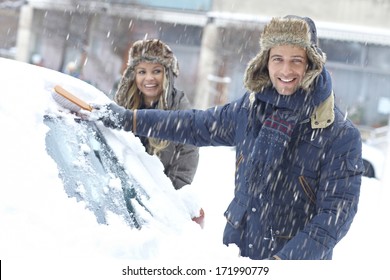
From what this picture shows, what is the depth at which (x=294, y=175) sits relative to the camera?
130 inches

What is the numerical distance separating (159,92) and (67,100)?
5.50 ft

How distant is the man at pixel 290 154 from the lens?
3219 mm

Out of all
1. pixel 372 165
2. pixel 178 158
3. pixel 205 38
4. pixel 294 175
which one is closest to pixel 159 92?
pixel 178 158

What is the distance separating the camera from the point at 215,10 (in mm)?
27766

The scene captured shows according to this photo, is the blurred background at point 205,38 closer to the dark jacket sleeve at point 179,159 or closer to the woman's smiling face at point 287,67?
the dark jacket sleeve at point 179,159

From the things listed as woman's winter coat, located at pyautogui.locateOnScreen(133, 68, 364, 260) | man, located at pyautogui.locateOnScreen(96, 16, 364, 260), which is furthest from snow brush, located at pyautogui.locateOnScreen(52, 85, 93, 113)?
woman's winter coat, located at pyautogui.locateOnScreen(133, 68, 364, 260)

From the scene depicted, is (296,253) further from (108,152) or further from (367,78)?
(367,78)

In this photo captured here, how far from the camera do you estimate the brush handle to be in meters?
3.01

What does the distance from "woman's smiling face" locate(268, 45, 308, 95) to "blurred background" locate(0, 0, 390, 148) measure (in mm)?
20225

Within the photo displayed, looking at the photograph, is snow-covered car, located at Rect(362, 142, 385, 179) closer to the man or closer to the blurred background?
the blurred background

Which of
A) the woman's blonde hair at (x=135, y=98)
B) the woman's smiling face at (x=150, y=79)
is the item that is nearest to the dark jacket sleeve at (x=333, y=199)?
the woman's blonde hair at (x=135, y=98)

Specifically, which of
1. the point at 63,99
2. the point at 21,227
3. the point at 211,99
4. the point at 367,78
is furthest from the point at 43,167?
the point at 367,78

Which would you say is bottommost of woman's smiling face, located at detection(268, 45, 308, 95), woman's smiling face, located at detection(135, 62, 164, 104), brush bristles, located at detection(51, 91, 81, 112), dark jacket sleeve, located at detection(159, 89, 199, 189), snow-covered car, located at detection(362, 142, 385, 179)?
snow-covered car, located at detection(362, 142, 385, 179)

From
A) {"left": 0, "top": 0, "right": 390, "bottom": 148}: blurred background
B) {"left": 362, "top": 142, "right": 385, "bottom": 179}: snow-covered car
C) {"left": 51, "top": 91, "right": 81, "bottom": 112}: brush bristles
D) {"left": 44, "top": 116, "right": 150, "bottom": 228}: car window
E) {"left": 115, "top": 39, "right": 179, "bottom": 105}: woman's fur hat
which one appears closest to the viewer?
{"left": 44, "top": 116, "right": 150, "bottom": 228}: car window
